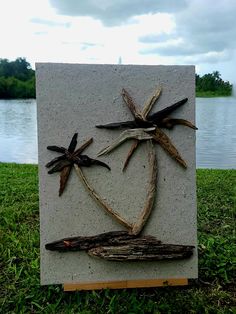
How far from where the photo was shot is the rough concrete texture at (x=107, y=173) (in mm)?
2209

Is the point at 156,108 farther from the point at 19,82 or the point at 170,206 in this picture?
the point at 19,82

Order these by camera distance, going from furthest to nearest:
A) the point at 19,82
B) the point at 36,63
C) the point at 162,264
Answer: the point at 19,82 → the point at 162,264 → the point at 36,63

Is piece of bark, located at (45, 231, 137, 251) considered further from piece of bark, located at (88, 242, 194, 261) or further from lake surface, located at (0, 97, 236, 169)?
lake surface, located at (0, 97, 236, 169)

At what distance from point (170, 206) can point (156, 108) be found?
0.48m

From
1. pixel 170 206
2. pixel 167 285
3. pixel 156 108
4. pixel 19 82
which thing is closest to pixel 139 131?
pixel 156 108

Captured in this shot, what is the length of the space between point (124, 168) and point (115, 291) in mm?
607

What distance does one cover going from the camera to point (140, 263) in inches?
91.0

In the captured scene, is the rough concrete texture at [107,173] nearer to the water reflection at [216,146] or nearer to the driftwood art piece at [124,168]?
the driftwood art piece at [124,168]

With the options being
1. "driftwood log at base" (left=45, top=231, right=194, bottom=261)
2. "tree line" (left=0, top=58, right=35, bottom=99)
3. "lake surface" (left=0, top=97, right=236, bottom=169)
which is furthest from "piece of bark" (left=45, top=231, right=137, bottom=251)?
"tree line" (left=0, top=58, right=35, bottom=99)

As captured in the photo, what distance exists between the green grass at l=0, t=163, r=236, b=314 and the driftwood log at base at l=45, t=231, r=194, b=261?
0.65ft

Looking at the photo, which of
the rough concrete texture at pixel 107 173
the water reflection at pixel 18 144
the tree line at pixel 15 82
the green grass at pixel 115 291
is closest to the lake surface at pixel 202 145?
the water reflection at pixel 18 144

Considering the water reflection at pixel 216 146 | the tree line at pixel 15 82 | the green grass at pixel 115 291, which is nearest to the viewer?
the green grass at pixel 115 291

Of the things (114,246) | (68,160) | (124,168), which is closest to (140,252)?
(114,246)

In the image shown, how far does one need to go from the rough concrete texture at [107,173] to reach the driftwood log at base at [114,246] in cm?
4
